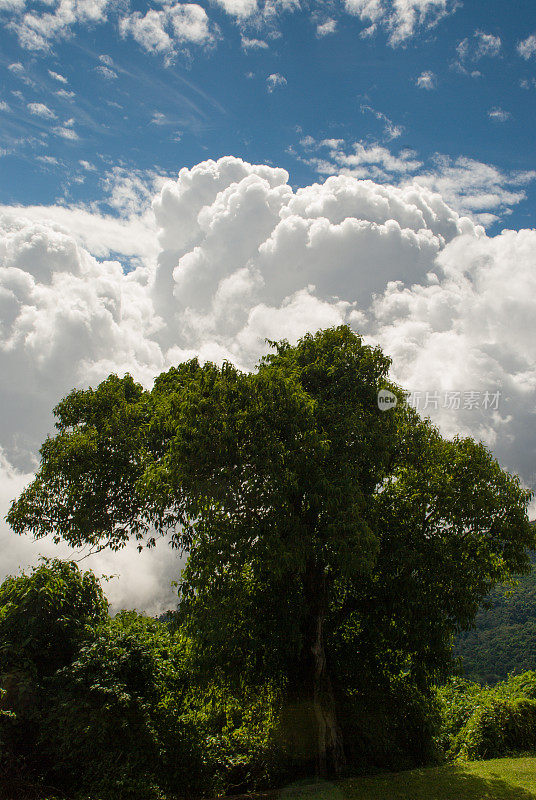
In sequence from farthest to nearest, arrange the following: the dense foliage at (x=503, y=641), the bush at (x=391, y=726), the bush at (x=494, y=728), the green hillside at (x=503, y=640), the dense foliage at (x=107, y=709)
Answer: the green hillside at (x=503, y=640) → the dense foliage at (x=503, y=641) → the bush at (x=494, y=728) → the bush at (x=391, y=726) → the dense foliage at (x=107, y=709)

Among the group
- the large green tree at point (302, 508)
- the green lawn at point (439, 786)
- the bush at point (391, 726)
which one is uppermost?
the large green tree at point (302, 508)

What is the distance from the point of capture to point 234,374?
15594mm

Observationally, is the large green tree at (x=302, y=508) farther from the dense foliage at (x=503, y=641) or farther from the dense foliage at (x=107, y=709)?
the dense foliage at (x=503, y=641)

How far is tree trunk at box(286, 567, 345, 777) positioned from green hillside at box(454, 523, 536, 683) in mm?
66177

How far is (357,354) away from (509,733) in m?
15.4

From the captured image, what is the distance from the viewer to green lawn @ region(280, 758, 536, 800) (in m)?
12.3

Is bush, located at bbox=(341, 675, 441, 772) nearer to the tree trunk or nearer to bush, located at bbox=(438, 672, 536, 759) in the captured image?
the tree trunk

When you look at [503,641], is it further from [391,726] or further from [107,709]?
[107,709]

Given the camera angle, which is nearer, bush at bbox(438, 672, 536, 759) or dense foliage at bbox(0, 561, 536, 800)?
dense foliage at bbox(0, 561, 536, 800)

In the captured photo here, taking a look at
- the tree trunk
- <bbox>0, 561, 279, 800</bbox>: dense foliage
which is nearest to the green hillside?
the tree trunk

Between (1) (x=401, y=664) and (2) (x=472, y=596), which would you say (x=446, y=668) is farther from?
(2) (x=472, y=596)

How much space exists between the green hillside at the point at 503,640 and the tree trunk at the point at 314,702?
66.2 metres

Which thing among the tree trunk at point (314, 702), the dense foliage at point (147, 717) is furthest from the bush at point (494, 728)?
the tree trunk at point (314, 702)

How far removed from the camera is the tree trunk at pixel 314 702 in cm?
1566
